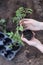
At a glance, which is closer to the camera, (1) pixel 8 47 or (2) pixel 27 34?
(2) pixel 27 34

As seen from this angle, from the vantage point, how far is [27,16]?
112 inches

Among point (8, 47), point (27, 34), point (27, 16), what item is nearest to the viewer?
point (27, 34)

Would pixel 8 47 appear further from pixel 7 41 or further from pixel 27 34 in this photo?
pixel 27 34

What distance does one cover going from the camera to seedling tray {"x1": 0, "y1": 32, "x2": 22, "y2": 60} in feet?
8.41

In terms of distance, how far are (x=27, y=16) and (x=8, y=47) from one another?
484mm

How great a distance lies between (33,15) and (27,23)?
606mm

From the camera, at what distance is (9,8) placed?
2.93 meters

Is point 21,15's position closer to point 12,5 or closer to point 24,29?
point 24,29

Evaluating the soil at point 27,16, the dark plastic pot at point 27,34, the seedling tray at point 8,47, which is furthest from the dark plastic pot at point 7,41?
the dark plastic pot at point 27,34

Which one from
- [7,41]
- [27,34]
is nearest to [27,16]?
[7,41]

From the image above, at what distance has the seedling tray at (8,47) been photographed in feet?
8.41

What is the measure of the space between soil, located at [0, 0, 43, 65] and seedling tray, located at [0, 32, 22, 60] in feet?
0.15

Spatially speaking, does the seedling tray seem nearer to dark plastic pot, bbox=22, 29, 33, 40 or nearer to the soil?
the soil

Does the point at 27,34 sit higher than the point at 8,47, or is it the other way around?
the point at 27,34
